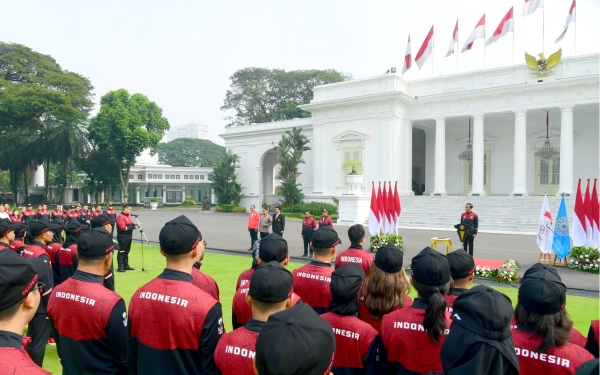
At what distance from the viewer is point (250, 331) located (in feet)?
8.02

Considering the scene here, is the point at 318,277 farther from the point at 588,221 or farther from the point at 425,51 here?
the point at 425,51

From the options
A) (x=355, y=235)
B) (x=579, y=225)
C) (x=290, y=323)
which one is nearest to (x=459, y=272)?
(x=290, y=323)

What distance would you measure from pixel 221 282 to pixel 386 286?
24.0ft

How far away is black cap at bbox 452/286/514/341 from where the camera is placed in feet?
6.37

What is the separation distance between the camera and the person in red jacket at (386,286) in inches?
137

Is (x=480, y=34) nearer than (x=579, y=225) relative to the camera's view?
No

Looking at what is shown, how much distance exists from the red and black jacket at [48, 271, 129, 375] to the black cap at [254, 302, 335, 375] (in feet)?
6.34

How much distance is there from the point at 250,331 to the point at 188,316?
529mm

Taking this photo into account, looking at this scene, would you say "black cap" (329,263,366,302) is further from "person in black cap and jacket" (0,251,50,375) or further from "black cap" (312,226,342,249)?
"person in black cap and jacket" (0,251,50,375)

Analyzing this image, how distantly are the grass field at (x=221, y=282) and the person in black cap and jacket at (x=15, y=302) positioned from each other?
3.76m

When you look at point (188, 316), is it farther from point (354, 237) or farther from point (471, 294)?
point (354, 237)

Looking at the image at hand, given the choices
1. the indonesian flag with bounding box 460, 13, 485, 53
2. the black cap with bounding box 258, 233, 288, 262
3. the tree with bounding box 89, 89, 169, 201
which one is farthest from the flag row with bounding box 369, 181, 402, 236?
the tree with bounding box 89, 89, 169, 201

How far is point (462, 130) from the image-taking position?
32625 millimetres

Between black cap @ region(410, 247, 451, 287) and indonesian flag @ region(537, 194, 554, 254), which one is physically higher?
black cap @ region(410, 247, 451, 287)
